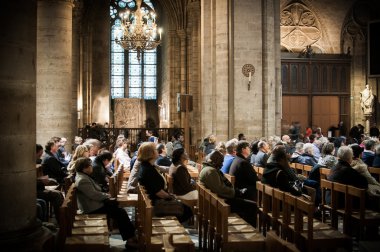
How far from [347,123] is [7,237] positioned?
967 inches

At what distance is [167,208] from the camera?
25.8 ft

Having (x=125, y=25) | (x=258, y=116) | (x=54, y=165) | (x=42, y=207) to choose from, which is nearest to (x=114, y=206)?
(x=42, y=207)

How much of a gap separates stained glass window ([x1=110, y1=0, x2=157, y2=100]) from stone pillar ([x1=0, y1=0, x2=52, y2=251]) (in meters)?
35.0

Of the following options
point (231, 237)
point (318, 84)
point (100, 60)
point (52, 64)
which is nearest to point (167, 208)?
point (231, 237)

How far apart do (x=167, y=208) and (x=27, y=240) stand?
2.77 metres

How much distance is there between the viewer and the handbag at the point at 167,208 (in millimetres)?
7832

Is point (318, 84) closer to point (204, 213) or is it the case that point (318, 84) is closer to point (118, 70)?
point (118, 70)

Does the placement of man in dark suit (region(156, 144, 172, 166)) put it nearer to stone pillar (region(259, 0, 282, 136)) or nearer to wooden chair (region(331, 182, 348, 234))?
wooden chair (region(331, 182, 348, 234))

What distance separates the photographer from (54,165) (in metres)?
10.9

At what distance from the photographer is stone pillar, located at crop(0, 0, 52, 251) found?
17.3ft

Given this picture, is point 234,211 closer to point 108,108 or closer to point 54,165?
point 54,165

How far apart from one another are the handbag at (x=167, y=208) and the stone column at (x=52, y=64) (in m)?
9.06

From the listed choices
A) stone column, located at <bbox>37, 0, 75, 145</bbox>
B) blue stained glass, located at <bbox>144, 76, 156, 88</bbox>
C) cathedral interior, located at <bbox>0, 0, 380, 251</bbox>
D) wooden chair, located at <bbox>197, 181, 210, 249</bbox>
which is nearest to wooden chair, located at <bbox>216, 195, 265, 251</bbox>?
wooden chair, located at <bbox>197, 181, 210, 249</bbox>

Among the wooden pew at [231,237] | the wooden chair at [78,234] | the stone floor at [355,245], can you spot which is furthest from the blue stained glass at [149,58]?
the wooden pew at [231,237]
